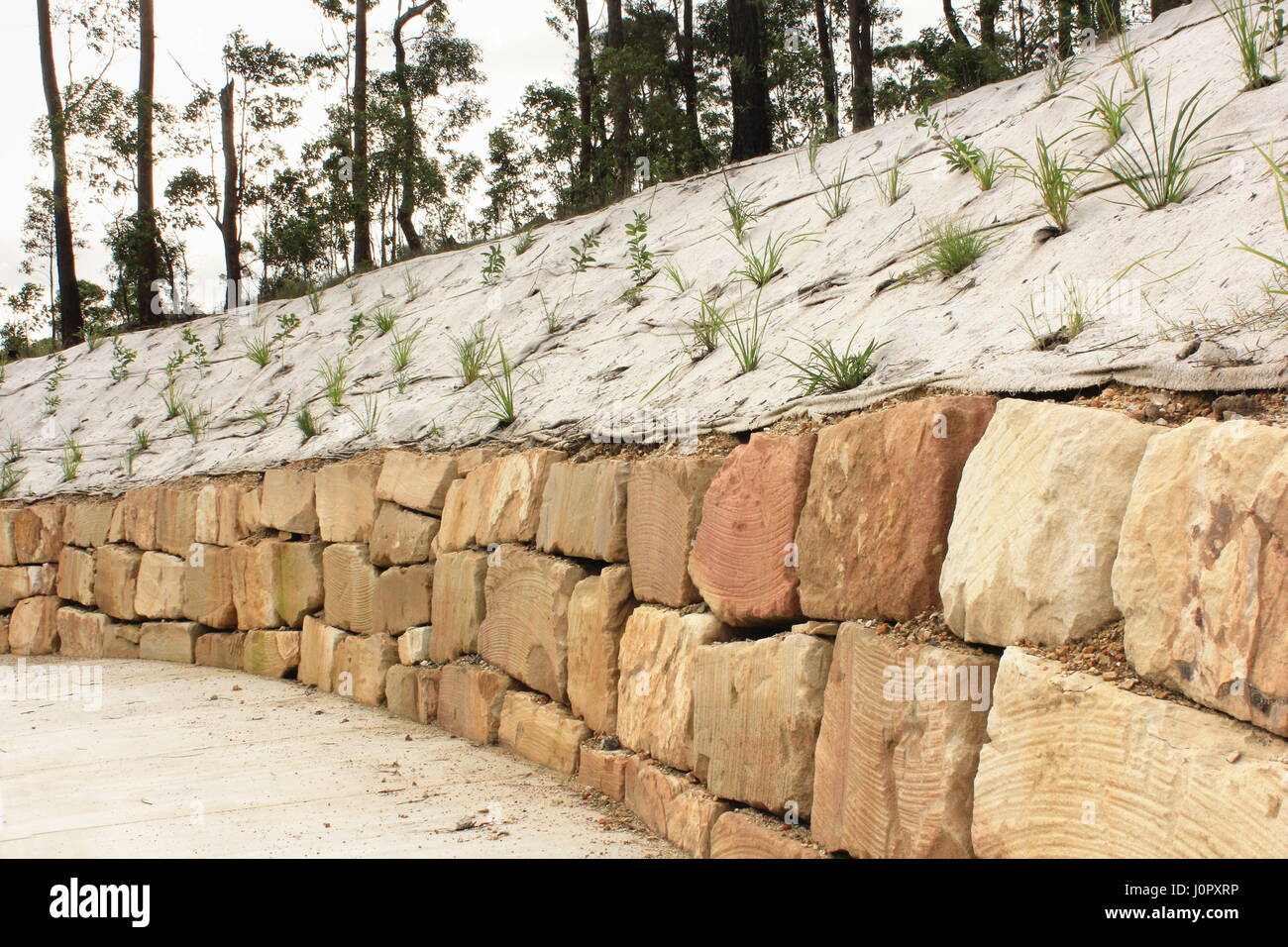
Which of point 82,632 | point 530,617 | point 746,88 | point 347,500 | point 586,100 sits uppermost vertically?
point 586,100

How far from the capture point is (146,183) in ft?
43.4

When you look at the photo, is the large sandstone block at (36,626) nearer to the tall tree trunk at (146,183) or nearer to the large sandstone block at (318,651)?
the large sandstone block at (318,651)

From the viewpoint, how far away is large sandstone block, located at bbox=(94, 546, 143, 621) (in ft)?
24.1

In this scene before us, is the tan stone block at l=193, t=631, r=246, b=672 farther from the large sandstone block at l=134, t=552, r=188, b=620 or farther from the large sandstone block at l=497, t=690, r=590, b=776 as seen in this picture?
the large sandstone block at l=497, t=690, r=590, b=776

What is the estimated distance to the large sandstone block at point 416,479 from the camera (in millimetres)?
4977

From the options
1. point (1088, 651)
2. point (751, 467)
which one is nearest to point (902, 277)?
point (751, 467)

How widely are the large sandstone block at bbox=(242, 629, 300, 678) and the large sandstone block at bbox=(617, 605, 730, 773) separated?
122 inches

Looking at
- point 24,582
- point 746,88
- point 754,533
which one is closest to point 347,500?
point 754,533

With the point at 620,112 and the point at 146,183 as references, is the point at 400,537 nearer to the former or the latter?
the point at 620,112

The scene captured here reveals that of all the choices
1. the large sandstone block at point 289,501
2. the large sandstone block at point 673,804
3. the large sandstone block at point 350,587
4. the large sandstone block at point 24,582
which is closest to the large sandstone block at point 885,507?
the large sandstone block at point 673,804

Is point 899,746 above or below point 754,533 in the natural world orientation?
below

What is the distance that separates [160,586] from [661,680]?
5.01 m

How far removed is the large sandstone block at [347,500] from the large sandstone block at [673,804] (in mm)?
2584

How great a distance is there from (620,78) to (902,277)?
25.4 ft
